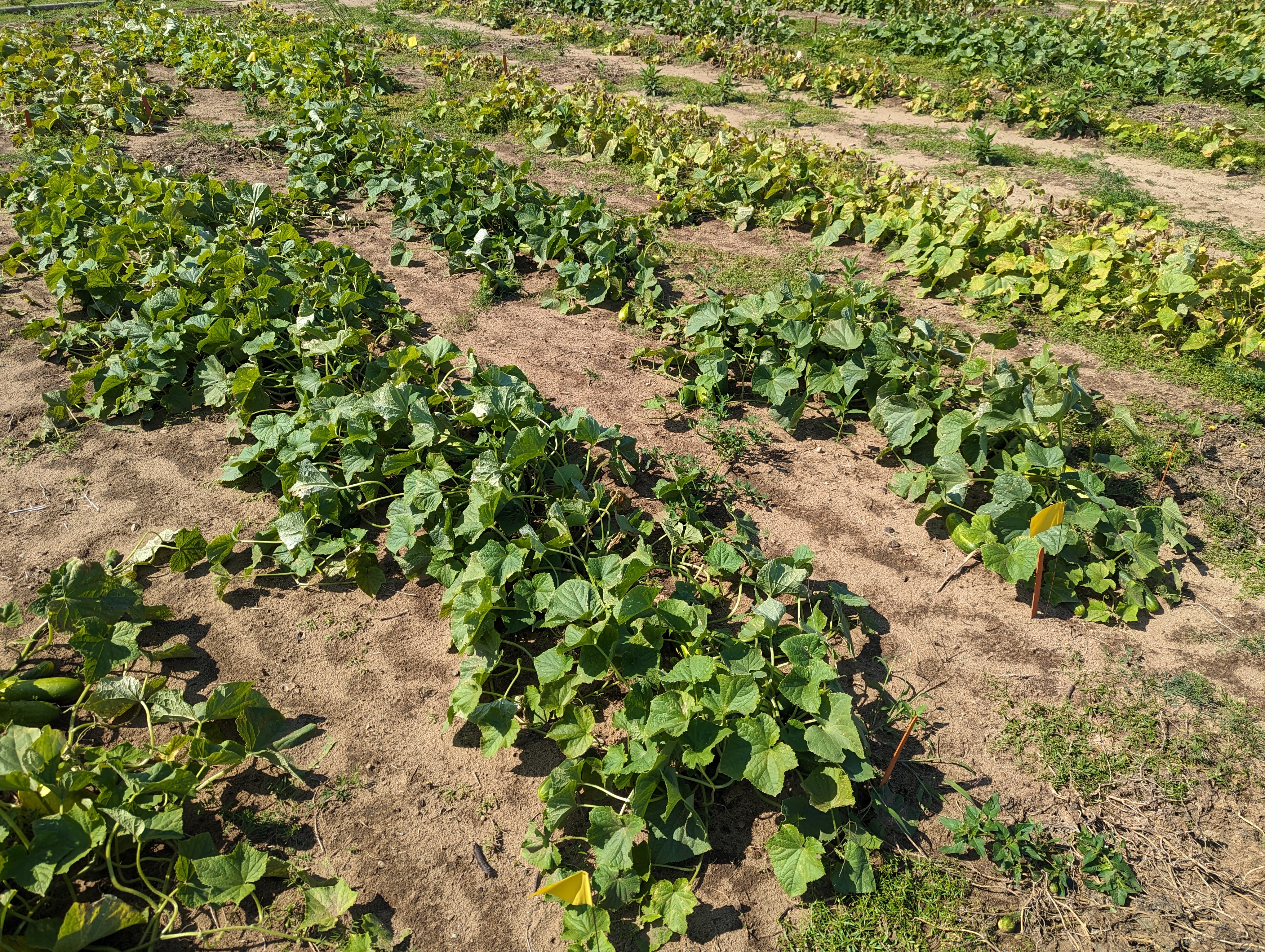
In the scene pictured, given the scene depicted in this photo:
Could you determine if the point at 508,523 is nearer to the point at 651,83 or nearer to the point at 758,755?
the point at 758,755

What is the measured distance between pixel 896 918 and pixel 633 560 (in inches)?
57.6

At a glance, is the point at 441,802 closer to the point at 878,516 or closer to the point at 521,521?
the point at 521,521

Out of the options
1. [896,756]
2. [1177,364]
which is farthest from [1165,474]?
[896,756]

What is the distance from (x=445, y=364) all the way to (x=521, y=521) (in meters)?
1.62

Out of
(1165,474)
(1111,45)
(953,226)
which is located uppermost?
(1111,45)

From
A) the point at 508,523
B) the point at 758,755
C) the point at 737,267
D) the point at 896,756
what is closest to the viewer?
the point at 758,755

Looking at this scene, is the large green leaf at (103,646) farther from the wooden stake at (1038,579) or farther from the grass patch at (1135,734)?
the wooden stake at (1038,579)

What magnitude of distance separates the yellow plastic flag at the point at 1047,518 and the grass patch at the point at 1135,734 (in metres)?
0.58

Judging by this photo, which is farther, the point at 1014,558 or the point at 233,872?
the point at 1014,558

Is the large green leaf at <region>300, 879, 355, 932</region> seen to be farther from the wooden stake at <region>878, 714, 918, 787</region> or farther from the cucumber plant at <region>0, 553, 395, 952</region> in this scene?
the wooden stake at <region>878, 714, 918, 787</region>

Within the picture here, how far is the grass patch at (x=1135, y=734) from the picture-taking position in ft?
9.16

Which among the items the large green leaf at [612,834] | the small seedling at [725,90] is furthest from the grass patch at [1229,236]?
the large green leaf at [612,834]

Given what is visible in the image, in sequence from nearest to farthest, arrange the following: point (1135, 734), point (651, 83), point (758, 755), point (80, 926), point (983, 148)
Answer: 1. point (80, 926)
2. point (758, 755)
3. point (1135, 734)
4. point (983, 148)
5. point (651, 83)

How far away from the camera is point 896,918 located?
7.98 ft
